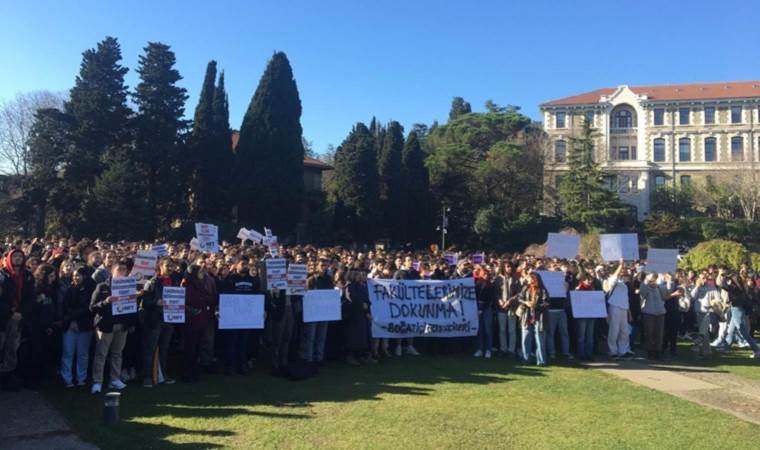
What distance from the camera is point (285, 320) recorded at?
10.3 metres

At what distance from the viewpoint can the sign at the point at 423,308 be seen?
1205cm

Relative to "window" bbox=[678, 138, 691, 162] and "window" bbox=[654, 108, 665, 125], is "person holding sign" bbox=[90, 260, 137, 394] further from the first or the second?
"window" bbox=[654, 108, 665, 125]

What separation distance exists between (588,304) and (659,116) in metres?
78.7

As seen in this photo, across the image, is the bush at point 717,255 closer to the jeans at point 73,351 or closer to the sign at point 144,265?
the sign at point 144,265

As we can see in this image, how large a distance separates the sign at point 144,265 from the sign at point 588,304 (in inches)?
338

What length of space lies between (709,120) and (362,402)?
87.2 meters

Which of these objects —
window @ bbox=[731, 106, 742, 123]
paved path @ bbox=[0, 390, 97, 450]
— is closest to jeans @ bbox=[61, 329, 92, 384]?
paved path @ bbox=[0, 390, 97, 450]

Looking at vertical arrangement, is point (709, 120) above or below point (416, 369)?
above

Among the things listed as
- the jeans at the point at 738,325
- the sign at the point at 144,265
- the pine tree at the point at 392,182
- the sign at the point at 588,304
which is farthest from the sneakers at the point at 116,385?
the pine tree at the point at 392,182

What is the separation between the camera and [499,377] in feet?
33.6

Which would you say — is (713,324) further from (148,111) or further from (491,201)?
(491,201)

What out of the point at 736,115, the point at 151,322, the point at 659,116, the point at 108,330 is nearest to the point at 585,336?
the point at 151,322

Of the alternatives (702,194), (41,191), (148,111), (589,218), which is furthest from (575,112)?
(41,191)

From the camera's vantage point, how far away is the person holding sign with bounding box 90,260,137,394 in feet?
27.3
